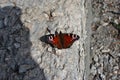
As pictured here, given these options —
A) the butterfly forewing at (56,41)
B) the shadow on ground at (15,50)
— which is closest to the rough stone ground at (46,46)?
the shadow on ground at (15,50)

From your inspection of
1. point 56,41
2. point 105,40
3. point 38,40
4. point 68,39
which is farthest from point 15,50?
point 105,40

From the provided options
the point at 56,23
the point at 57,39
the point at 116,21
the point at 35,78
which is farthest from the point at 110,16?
the point at 35,78

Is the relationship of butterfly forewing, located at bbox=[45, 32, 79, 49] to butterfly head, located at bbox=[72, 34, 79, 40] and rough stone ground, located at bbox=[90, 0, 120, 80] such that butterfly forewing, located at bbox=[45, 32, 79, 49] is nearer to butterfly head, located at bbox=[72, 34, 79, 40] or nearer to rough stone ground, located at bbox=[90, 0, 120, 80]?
butterfly head, located at bbox=[72, 34, 79, 40]

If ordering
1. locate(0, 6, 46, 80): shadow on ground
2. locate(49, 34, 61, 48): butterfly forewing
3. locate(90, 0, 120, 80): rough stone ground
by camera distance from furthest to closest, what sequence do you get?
locate(90, 0, 120, 80): rough stone ground
locate(49, 34, 61, 48): butterfly forewing
locate(0, 6, 46, 80): shadow on ground

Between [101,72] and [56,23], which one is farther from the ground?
[56,23]

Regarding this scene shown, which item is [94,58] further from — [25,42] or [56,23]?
[25,42]

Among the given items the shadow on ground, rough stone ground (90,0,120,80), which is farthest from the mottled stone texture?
rough stone ground (90,0,120,80)
